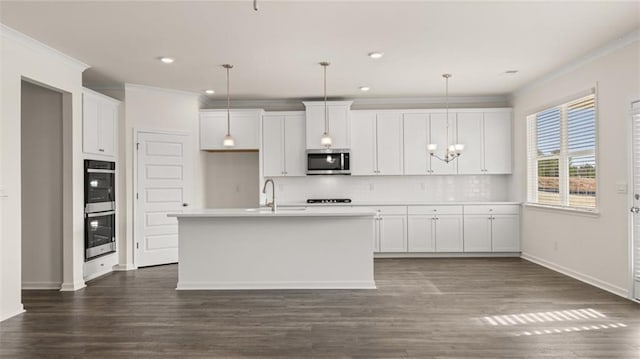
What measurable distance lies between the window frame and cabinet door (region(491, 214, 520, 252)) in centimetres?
45

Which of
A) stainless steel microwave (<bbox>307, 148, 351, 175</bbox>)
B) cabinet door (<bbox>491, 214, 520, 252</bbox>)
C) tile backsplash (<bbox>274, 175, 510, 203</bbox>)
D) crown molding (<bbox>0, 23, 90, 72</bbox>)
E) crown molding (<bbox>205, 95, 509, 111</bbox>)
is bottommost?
cabinet door (<bbox>491, 214, 520, 252</bbox>)

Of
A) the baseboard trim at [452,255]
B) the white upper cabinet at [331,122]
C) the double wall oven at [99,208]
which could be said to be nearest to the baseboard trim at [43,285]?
the double wall oven at [99,208]

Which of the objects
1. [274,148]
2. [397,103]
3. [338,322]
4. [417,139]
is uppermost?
[397,103]

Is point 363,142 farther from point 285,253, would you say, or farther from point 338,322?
point 338,322

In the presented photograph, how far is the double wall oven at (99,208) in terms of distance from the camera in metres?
5.34

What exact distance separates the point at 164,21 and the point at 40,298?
10.7 feet

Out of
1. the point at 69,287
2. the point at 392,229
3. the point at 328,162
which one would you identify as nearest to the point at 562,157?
the point at 392,229

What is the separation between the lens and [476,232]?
6.84 m

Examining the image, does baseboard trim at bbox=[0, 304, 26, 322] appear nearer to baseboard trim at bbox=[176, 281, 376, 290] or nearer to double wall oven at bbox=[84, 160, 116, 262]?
double wall oven at bbox=[84, 160, 116, 262]

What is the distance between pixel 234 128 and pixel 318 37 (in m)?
3.19

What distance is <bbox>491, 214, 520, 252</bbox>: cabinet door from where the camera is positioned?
6.85m

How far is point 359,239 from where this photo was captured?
16.0 feet

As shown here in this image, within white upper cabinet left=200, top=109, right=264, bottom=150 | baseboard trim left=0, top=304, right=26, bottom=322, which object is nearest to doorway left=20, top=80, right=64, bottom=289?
baseboard trim left=0, top=304, right=26, bottom=322

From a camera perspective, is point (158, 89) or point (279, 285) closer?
point (279, 285)
